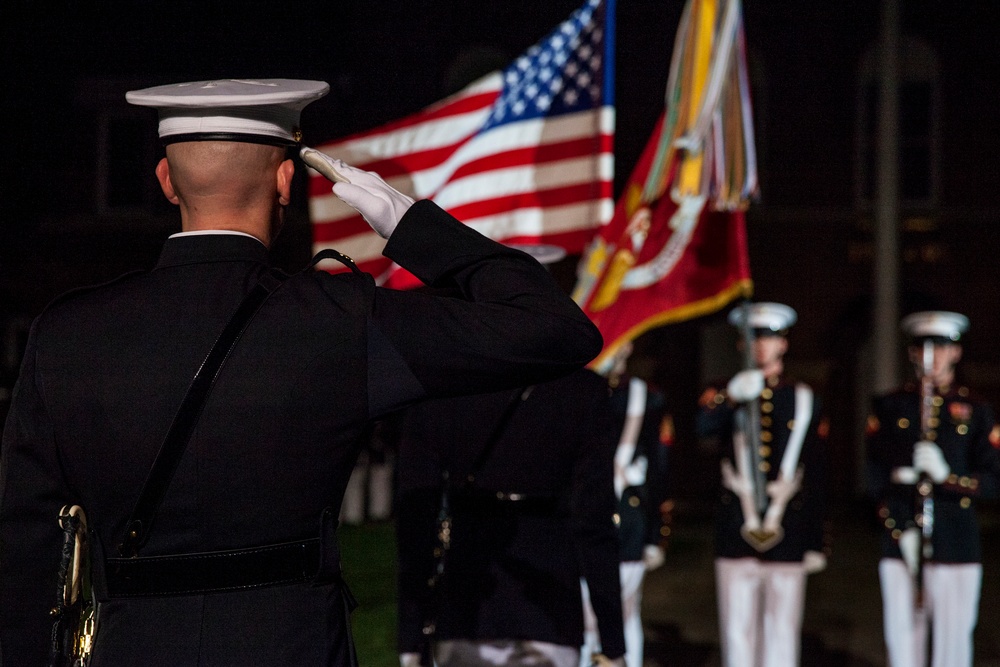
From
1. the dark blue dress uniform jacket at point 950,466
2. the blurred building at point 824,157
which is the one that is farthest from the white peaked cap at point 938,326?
the blurred building at point 824,157

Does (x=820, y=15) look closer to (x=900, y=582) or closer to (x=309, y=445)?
(x=900, y=582)

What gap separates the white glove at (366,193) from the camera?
2.14 meters

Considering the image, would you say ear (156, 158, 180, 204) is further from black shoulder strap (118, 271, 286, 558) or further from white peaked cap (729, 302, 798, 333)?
white peaked cap (729, 302, 798, 333)

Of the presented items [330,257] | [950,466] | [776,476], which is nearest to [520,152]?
[776,476]

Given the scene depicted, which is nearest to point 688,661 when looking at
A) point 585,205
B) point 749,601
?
point 749,601

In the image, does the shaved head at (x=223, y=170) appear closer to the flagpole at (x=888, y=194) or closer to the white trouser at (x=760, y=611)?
the white trouser at (x=760, y=611)

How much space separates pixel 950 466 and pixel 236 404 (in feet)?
19.2

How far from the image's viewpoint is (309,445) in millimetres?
2094

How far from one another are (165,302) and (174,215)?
850 inches

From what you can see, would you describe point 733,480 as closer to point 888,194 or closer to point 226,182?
point 888,194

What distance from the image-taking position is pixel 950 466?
711 cm

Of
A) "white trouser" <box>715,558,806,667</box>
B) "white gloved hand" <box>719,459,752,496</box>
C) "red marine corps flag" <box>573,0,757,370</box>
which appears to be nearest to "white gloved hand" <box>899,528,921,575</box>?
"white trouser" <box>715,558,806,667</box>

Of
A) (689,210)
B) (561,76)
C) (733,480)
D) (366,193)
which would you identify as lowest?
(733,480)

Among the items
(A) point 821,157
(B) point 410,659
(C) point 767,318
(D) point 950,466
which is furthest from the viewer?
(A) point 821,157
